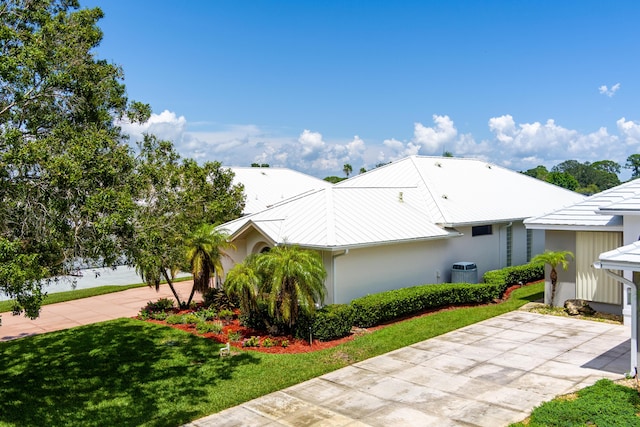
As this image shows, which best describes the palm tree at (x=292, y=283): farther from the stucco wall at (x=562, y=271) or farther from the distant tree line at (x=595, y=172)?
the distant tree line at (x=595, y=172)

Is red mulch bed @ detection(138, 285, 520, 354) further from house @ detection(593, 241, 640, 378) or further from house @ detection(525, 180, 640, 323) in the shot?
house @ detection(593, 241, 640, 378)

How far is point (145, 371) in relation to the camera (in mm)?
11758

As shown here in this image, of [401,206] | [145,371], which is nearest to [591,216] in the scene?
[401,206]

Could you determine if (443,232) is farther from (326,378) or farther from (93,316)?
(93,316)

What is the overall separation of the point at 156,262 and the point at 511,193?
65.1 ft

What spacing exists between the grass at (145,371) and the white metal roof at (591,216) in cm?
347

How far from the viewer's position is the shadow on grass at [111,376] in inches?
371

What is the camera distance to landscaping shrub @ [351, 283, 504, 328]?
14.7 m

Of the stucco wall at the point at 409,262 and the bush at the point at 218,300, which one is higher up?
the stucco wall at the point at 409,262

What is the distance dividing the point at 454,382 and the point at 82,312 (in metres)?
14.9

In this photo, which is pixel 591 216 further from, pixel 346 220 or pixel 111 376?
pixel 111 376

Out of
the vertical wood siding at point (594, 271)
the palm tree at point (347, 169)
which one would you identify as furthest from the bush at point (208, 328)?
the palm tree at point (347, 169)

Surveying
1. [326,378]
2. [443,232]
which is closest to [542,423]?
[326,378]

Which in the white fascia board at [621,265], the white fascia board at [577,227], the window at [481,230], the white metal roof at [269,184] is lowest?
the white fascia board at [621,265]
